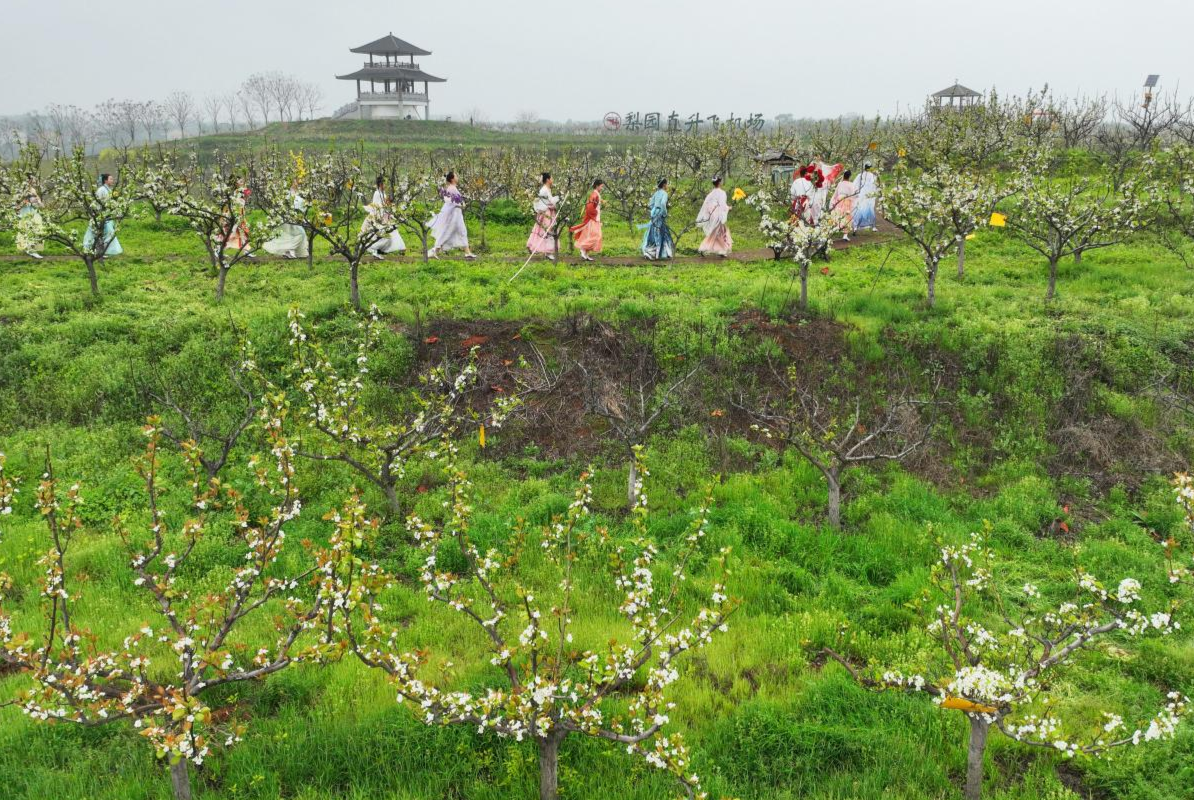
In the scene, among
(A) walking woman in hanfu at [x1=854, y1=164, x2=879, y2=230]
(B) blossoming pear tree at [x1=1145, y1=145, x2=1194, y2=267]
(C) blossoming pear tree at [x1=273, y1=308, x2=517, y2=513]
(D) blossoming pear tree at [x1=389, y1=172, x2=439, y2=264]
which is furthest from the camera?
(A) walking woman in hanfu at [x1=854, y1=164, x2=879, y2=230]

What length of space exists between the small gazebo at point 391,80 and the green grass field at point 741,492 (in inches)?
1736

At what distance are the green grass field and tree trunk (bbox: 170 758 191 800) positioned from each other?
305 millimetres

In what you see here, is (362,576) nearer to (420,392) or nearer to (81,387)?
(420,392)

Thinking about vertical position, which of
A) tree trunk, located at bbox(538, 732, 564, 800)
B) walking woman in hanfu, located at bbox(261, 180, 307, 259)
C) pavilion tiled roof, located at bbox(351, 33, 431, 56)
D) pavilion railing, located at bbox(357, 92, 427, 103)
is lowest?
tree trunk, located at bbox(538, 732, 564, 800)

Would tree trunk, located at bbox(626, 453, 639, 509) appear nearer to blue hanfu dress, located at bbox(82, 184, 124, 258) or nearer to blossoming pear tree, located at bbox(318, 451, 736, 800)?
blossoming pear tree, located at bbox(318, 451, 736, 800)

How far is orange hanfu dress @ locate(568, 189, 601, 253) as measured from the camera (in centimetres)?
1670

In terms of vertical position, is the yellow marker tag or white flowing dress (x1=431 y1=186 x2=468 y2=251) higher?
white flowing dress (x1=431 y1=186 x2=468 y2=251)

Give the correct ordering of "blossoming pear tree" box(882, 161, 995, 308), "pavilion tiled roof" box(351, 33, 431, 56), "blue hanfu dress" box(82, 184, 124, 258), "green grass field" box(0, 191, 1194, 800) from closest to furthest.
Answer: "green grass field" box(0, 191, 1194, 800) → "blossoming pear tree" box(882, 161, 995, 308) → "blue hanfu dress" box(82, 184, 124, 258) → "pavilion tiled roof" box(351, 33, 431, 56)

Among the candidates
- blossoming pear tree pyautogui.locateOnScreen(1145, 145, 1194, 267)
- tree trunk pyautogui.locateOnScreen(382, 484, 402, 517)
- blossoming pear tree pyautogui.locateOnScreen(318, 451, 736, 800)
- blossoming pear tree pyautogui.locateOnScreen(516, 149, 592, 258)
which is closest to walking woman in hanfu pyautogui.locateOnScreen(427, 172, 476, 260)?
blossoming pear tree pyautogui.locateOnScreen(516, 149, 592, 258)

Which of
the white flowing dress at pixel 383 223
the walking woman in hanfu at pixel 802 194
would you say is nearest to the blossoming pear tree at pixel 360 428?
the white flowing dress at pixel 383 223

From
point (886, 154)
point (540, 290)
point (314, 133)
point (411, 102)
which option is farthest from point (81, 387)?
point (411, 102)

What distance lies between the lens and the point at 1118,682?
218 inches

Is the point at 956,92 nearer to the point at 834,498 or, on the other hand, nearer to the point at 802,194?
the point at 802,194

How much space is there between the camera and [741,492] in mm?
8469
